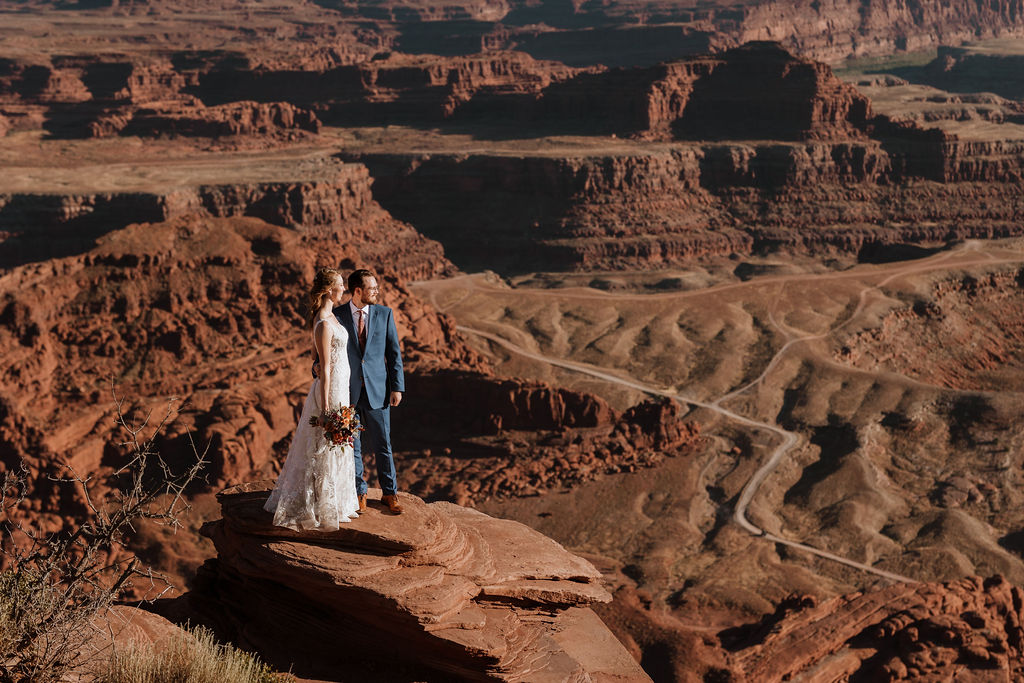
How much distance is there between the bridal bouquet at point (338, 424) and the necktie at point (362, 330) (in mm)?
1456

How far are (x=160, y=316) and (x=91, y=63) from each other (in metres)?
134

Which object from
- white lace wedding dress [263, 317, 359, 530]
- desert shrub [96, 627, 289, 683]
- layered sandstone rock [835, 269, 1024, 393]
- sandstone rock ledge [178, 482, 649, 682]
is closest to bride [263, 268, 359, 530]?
white lace wedding dress [263, 317, 359, 530]

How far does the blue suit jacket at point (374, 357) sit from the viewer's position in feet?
73.2

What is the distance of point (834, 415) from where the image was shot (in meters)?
75.2

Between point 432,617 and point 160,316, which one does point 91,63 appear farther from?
point 432,617

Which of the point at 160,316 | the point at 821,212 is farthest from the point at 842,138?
the point at 160,316

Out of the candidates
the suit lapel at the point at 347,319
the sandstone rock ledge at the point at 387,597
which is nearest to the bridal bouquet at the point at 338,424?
the suit lapel at the point at 347,319

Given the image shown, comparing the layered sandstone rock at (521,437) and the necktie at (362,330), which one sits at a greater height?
the necktie at (362,330)

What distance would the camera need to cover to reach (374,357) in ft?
73.8

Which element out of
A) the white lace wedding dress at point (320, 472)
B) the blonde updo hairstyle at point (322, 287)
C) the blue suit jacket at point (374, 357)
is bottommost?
the white lace wedding dress at point (320, 472)

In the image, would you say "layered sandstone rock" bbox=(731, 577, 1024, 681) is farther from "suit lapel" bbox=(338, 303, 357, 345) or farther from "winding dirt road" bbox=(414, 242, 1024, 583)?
"suit lapel" bbox=(338, 303, 357, 345)

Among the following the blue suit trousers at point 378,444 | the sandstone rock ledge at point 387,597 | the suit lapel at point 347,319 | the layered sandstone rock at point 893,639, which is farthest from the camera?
the layered sandstone rock at point 893,639

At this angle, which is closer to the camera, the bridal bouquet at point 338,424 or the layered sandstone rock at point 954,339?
the bridal bouquet at point 338,424

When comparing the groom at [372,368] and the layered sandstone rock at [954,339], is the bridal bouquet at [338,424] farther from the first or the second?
the layered sandstone rock at [954,339]
